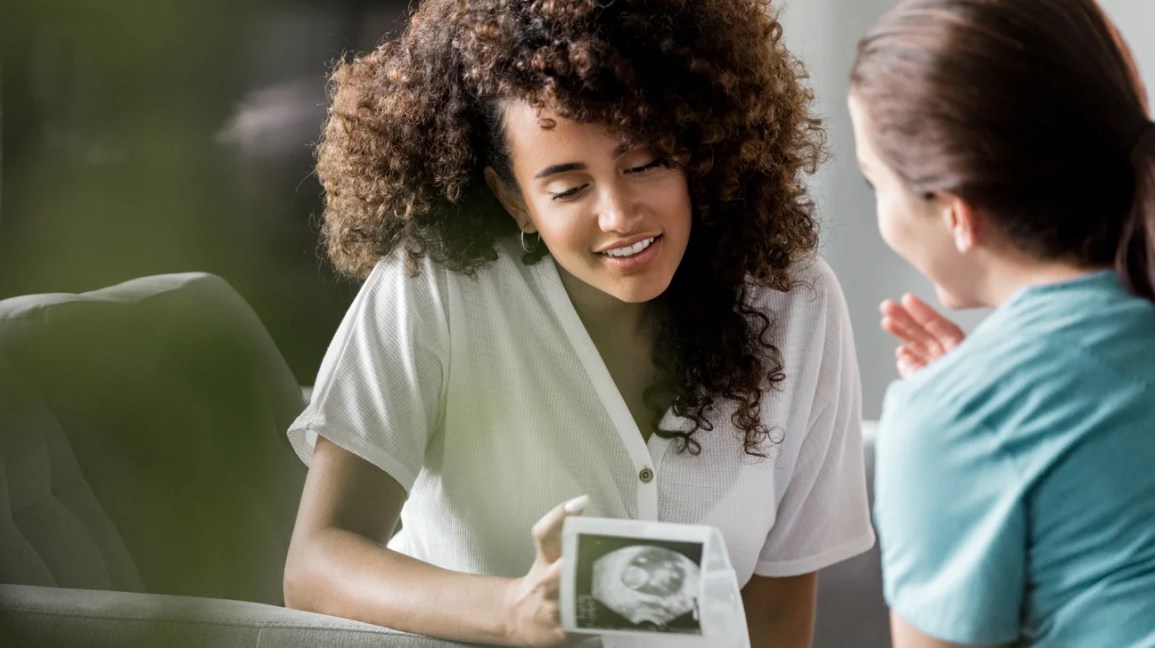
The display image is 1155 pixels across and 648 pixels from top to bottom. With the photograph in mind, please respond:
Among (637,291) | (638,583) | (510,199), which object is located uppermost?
(510,199)

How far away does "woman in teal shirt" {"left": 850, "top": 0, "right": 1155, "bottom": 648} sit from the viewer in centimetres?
65

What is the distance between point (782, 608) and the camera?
1.06 m

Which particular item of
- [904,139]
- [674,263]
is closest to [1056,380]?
[904,139]

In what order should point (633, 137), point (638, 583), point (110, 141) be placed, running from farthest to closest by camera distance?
point (633, 137) < point (638, 583) < point (110, 141)

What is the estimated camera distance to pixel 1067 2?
0.67m

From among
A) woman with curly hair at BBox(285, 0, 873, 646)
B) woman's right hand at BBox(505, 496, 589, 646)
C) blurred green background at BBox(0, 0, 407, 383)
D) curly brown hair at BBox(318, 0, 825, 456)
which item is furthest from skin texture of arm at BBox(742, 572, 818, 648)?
blurred green background at BBox(0, 0, 407, 383)

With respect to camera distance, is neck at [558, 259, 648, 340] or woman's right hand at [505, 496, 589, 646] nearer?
woman's right hand at [505, 496, 589, 646]

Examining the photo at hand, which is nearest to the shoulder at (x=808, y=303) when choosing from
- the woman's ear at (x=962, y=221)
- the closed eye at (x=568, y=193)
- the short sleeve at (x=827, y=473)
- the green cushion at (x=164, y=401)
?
the short sleeve at (x=827, y=473)

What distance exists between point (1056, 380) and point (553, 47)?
45 centimetres

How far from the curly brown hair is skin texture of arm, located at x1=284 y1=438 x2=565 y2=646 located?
19 centimetres

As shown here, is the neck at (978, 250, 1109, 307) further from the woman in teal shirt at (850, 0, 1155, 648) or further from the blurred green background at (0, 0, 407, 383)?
the blurred green background at (0, 0, 407, 383)

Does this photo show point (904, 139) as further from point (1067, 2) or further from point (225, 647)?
point (225, 647)

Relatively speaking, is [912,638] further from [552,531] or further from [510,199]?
[510,199]

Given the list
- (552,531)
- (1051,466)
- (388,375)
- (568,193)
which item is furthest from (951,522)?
(388,375)
